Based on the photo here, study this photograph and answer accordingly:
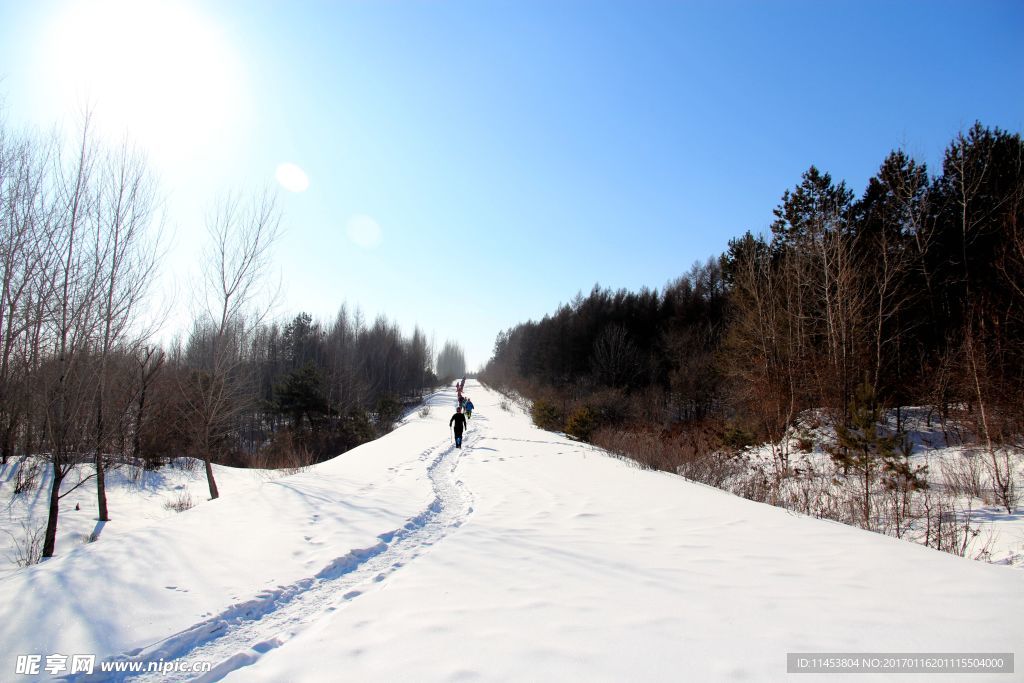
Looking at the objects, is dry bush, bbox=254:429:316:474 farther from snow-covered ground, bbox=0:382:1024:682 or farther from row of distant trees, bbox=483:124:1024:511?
snow-covered ground, bbox=0:382:1024:682

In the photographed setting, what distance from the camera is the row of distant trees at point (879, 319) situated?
11664mm

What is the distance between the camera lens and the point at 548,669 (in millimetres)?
2484

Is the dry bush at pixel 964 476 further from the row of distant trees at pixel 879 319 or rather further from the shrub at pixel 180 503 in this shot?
the shrub at pixel 180 503

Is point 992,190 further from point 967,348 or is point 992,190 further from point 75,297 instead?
point 75,297

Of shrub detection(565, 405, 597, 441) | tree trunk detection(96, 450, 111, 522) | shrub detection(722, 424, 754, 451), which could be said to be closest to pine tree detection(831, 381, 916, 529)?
shrub detection(722, 424, 754, 451)

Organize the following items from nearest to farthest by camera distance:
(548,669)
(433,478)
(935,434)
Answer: (548,669) → (433,478) → (935,434)

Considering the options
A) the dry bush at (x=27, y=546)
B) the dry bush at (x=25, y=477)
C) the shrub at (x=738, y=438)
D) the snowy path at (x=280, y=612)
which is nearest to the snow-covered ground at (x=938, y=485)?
the shrub at (x=738, y=438)

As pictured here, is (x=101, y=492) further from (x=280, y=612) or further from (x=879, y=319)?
(x=879, y=319)

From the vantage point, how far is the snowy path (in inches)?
110

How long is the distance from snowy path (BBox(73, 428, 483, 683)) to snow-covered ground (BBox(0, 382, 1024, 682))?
0.05ft

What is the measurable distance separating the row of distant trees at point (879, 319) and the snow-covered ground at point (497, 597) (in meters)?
5.86

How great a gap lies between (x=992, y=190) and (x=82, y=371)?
1211 inches

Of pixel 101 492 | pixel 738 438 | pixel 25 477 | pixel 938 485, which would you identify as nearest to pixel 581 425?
pixel 738 438

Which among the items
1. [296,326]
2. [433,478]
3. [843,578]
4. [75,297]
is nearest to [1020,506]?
[843,578]
